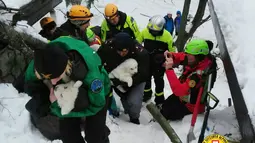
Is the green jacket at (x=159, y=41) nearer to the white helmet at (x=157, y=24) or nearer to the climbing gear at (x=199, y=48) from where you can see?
the white helmet at (x=157, y=24)

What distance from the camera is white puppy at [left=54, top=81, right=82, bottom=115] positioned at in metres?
3.16

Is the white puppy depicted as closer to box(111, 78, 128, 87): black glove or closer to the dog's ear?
the dog's ear

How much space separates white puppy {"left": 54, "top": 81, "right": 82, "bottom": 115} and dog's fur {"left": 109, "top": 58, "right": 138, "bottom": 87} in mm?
2184

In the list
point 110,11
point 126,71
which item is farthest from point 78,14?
point 126,71

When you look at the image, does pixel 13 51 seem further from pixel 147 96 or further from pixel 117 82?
pixel 147 96

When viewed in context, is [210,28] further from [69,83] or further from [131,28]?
[69,83]

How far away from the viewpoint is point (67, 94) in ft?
10.4

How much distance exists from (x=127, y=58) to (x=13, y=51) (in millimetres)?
1827

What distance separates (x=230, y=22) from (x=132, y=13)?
59.0 feet

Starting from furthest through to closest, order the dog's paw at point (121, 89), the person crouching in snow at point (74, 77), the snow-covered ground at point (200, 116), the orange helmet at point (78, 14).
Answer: the orange helmet at point (78, 14), the dog's paw at point (121, 89), the snow-covered ground at point (200, 116), the person crouching in snow at point (74, 77)

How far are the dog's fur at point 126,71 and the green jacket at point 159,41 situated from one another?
1.40 m

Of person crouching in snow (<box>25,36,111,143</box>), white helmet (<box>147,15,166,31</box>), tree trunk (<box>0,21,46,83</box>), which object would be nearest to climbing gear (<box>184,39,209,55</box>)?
→ white helmet (<box>147,15,166,31</box>)

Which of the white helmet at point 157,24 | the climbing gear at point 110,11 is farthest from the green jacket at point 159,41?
the climbing gear at point 110,11

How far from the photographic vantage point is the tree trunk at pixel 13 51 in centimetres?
530
